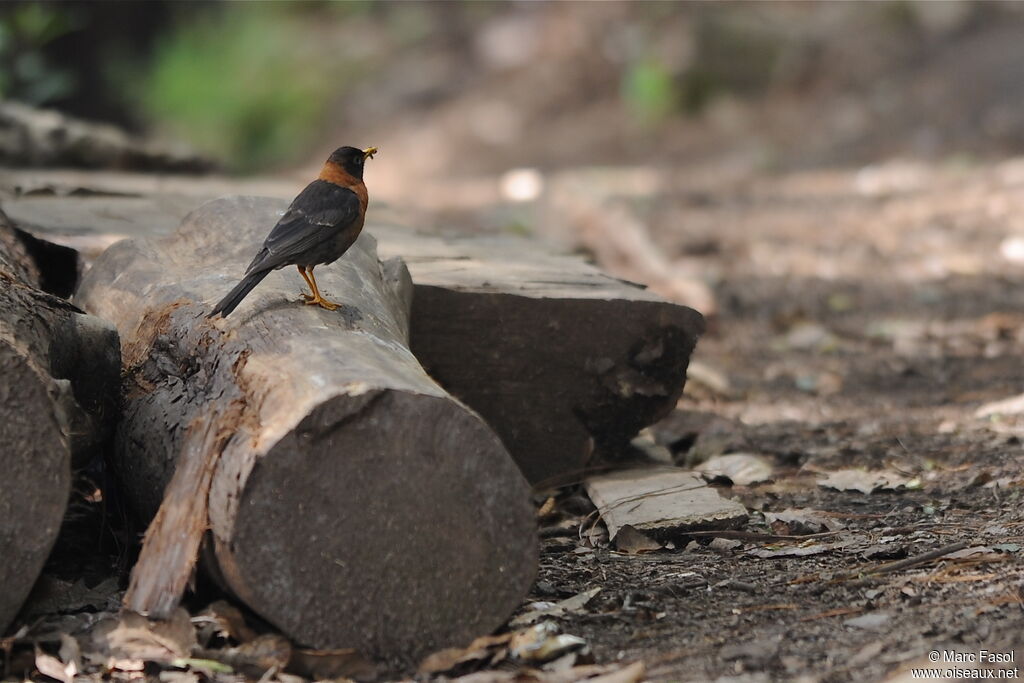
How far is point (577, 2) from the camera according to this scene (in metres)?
14.8

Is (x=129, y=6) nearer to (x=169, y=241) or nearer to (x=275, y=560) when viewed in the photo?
(x=169, y=241)

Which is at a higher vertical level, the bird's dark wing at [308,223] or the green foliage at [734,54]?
the green foliage at [734,54]

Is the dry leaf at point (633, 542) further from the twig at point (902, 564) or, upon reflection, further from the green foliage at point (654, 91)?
the green foliage at point (654, 91)

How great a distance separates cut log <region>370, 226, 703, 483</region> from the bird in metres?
0.59

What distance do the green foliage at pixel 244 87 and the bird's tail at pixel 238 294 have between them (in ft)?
39.7

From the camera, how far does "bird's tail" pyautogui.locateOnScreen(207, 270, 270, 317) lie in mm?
2857

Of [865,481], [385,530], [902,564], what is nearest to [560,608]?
[385,530]

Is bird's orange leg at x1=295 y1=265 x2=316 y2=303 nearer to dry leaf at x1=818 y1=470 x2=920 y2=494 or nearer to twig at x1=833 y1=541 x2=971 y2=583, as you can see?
twig at x1=833 y1=541 x2=971 y2=583

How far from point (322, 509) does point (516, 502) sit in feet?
1.32

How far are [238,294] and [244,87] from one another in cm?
1343

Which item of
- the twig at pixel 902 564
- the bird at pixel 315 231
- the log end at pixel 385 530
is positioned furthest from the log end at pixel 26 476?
the twig at pixel 902 564

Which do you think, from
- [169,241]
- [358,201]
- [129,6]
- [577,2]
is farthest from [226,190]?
[129,6]

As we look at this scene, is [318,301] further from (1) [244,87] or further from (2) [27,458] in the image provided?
(1) [244,87]

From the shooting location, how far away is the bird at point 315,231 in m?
2.94
